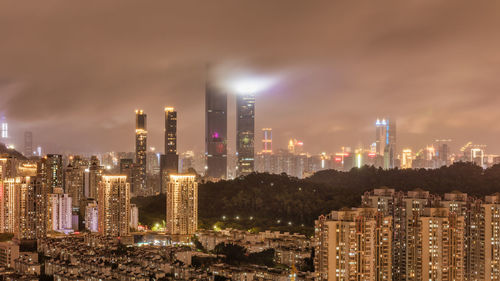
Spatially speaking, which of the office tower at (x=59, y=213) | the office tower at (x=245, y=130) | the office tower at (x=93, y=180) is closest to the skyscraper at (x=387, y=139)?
the office tower at (x=245, y=130)

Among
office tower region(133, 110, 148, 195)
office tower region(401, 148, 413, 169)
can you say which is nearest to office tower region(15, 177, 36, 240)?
office tower region(133, 110, 148, 195)

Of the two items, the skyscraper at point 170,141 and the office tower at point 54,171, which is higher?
the skyscraper at point 170,141

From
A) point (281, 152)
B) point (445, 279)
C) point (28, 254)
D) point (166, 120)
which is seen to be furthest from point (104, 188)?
point (281, 152)

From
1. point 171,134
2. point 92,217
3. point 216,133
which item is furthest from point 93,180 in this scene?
point 216,133

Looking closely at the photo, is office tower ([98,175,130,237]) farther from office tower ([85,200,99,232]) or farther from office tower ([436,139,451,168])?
office tower ([436,139,451,168])

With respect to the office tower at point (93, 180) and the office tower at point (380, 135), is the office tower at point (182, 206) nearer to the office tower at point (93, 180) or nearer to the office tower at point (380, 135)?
the office tower at point (93, 180)

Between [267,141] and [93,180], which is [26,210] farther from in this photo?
[267,141]
